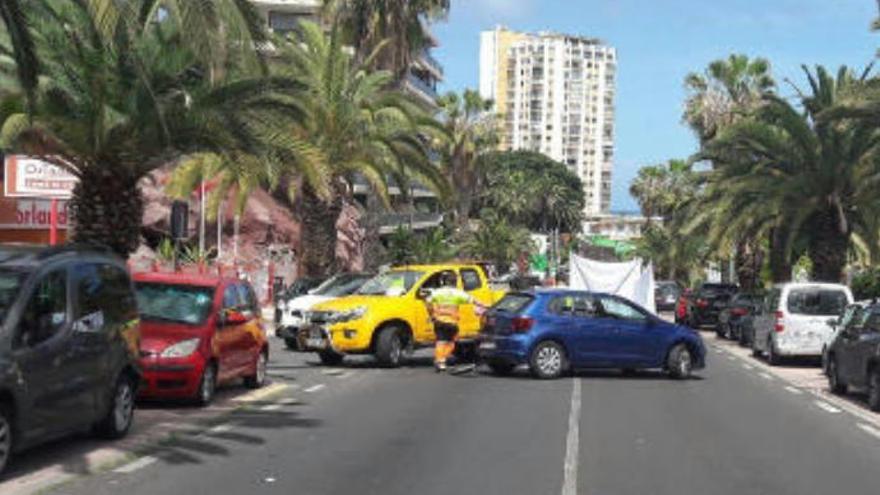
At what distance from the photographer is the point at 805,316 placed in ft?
80.4

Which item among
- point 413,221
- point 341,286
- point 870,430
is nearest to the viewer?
point 870,430

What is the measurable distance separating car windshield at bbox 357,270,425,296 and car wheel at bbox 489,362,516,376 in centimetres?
223

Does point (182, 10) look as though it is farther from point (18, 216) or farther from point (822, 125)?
point (18, 216)

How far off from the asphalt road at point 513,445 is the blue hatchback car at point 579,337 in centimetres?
130

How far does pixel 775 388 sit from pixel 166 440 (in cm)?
1142

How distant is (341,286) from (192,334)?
11330 mm

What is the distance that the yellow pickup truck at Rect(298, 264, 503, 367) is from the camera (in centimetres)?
2105

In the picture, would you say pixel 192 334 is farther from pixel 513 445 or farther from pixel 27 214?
pixel 27 214

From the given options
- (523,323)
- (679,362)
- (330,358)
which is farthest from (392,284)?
(679,362)

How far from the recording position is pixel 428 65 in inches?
3647

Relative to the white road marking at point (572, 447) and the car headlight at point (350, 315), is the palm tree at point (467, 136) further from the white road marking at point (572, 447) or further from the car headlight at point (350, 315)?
the white road marking at point (572, 447)

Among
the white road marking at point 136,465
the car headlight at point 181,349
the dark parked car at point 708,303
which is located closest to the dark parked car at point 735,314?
the dark parked car at point 708,303

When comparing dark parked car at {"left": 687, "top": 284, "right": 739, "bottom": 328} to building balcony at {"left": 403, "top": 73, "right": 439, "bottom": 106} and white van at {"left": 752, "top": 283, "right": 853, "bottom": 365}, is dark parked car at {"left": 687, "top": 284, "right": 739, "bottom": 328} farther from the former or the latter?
building balcony at {"left": 403, "top": 73, "right": 439, "bottom": 106}

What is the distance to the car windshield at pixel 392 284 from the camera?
867 inches
